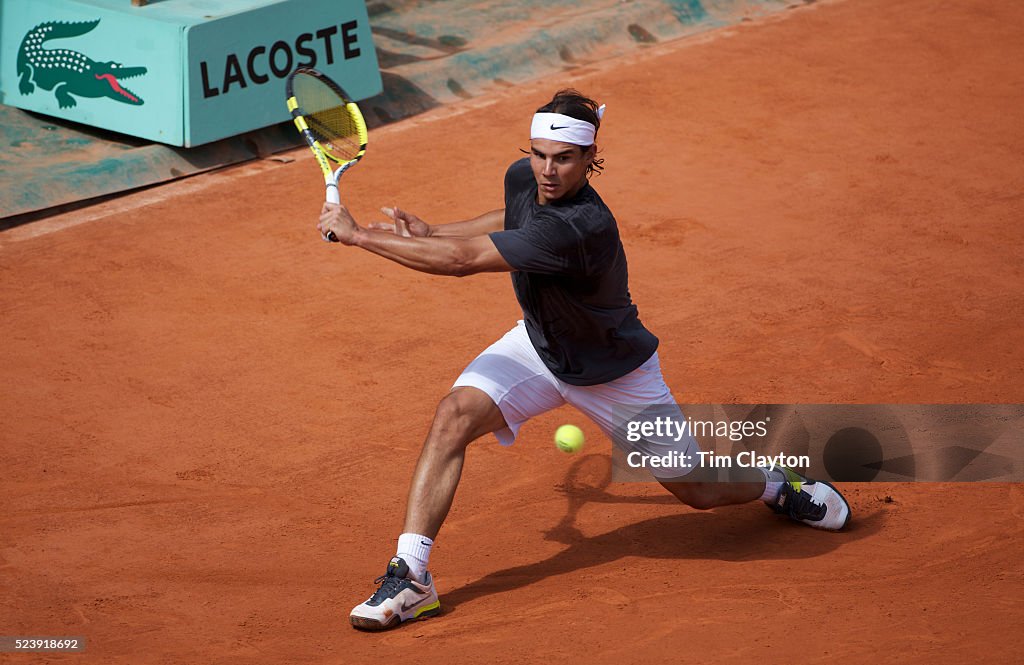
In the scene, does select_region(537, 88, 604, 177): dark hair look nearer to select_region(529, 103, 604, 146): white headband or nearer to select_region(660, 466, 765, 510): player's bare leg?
select_region(529, 103, 604, 146): white headband

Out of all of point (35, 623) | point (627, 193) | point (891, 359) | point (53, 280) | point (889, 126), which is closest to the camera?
point (35, 623)

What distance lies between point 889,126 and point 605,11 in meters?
3.70

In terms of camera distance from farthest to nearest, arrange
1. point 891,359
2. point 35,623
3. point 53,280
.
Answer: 1. point 53,280
2. point 891,359
3. point 35,623

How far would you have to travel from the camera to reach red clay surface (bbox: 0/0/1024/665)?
16.1 feet

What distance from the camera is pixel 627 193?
9.68 m

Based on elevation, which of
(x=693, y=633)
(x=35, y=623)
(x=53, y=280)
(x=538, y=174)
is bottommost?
(x=53, y=280)

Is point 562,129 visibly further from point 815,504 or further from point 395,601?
point 815,504

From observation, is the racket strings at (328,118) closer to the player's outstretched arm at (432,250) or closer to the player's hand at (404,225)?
the player's hand at (404,225)

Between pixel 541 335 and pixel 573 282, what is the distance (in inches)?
12.2

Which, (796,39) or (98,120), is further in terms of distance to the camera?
(796,39)

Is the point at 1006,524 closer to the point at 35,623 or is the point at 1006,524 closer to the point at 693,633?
the point at 693,633

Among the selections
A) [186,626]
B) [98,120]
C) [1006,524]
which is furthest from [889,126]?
[186,626]

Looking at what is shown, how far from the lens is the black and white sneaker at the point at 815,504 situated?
568 cm

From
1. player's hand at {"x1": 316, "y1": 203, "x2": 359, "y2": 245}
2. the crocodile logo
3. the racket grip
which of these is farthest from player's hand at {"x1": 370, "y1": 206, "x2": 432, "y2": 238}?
the crocodile logo
